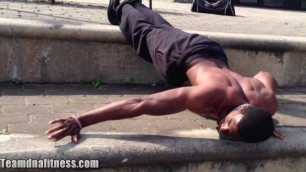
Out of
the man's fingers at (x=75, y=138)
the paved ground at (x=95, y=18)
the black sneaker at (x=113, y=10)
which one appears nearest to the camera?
the man's fingers at (x=75, y=138)

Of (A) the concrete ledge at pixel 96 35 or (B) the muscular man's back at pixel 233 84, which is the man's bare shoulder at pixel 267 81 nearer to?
(B) the muscular man's back at pixel 233 84

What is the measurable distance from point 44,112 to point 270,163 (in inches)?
73.7

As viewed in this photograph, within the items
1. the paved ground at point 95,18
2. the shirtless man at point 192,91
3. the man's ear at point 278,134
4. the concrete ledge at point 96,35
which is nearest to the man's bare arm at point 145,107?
the shirtless man at point 192,91

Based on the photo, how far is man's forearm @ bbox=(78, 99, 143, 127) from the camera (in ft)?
9.54

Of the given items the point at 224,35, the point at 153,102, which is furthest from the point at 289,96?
the point at 153,102

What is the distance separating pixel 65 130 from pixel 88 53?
1.76m

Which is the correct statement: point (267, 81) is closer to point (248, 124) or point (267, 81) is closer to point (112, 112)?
point (248, 124)

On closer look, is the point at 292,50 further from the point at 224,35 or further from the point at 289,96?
the point at 224,35

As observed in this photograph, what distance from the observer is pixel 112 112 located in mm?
2936

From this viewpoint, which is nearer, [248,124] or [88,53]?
[248,124]

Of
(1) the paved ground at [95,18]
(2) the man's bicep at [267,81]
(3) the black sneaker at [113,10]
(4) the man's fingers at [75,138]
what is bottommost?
(1) the paved ground at [95,18]

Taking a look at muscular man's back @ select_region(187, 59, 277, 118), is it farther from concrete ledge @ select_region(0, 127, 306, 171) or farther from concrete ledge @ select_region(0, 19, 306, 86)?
concrete ledge @ select_region(0, 19, 306, 86)

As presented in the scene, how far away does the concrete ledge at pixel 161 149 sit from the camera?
2.71m

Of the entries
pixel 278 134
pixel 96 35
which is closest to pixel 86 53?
pixel 96 35
